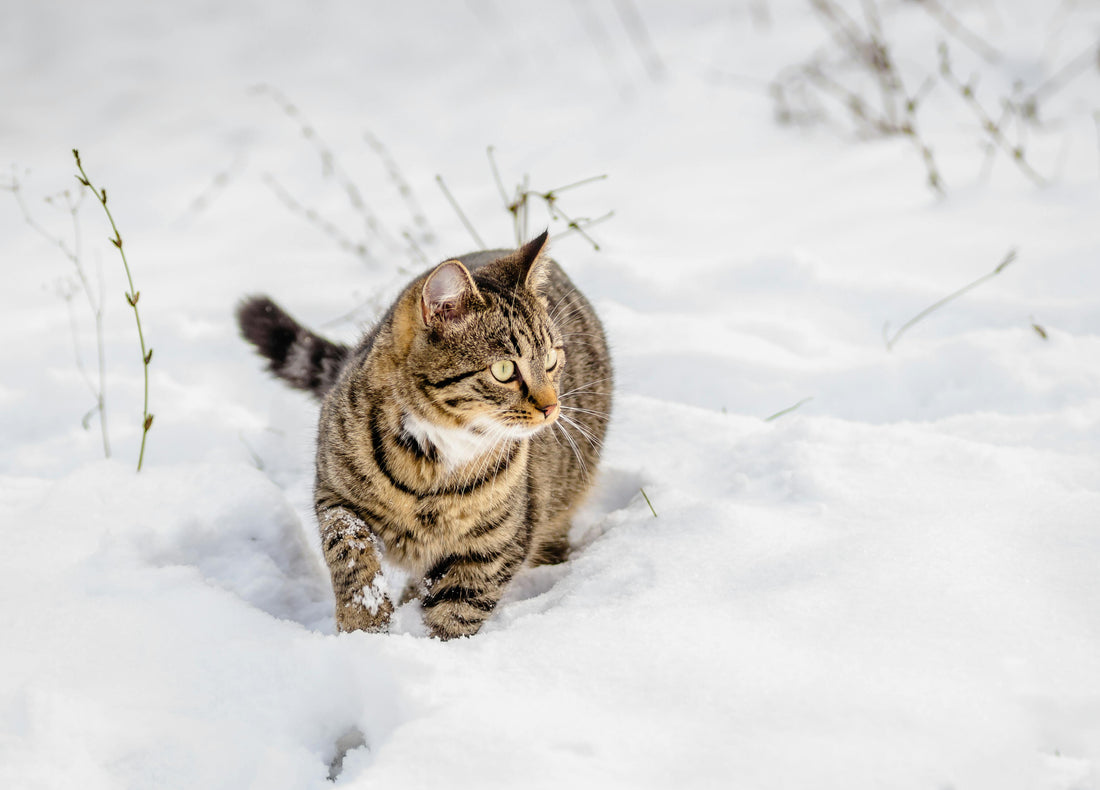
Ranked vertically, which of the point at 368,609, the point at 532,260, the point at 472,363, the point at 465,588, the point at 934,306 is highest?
the point at 532,260

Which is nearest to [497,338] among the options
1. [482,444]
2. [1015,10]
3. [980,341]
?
[482,444]

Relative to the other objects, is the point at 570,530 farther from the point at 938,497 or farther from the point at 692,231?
the point at 692,231

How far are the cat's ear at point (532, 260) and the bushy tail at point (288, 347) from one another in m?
0.69

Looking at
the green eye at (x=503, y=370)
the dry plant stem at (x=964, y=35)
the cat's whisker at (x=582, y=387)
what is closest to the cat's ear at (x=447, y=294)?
the green eye at (x=503, y=370)

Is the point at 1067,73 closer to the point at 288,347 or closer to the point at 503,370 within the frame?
the point at 503,370

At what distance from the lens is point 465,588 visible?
6.43 ft

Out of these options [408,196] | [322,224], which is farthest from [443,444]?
[322,224]

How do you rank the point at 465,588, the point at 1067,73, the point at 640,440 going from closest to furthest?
1. the point at 465,588
2. the point at 640,440
3. the point at 1067,73

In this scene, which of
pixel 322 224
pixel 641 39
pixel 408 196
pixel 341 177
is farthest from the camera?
pixel 641 39

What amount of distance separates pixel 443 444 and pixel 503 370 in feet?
0.69

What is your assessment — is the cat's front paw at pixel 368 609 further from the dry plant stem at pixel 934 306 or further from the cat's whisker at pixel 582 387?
the dry plant stem at pixel 934 306

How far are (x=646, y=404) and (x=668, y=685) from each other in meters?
1.41

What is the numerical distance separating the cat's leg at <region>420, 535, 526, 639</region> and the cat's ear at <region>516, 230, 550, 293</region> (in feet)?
2.01

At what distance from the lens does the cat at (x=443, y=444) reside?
1875 millimetres
